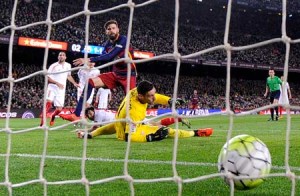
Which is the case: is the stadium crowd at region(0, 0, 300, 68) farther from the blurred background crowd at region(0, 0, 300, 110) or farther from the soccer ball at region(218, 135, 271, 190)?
the soccer ball at region(218, 135, 271, 190)

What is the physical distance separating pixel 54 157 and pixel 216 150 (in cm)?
166

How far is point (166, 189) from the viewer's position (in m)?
2.87

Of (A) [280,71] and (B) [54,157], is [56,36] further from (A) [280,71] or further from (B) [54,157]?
(B) [54,157]

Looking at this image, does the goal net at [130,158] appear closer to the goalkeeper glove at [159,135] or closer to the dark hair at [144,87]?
the goalkeeper glove at [159,135]

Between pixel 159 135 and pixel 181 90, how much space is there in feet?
73.0

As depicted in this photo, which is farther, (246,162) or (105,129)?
(105,129)

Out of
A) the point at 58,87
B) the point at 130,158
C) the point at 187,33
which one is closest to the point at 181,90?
the point at 187,33

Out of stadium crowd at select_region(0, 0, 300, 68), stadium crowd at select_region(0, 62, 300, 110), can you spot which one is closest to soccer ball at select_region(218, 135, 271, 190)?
stadium crowd at select_region(0, 62, 300, 110)

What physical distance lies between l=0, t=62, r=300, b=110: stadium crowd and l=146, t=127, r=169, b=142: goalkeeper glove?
46.3ft

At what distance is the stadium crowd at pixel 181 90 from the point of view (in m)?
20.2

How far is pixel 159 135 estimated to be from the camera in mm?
5812

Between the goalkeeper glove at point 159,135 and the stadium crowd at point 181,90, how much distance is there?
46.3ft

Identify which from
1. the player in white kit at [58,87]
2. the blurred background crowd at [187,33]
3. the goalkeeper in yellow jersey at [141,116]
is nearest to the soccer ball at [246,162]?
the goalkeeper in yellow jersey at [141,116]

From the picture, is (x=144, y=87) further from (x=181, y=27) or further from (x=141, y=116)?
(x=181, y=27)
